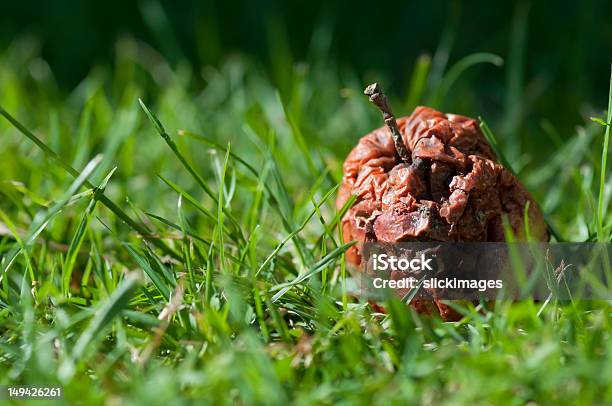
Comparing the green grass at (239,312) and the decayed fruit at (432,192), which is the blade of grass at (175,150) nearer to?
the green grass at (239,312)

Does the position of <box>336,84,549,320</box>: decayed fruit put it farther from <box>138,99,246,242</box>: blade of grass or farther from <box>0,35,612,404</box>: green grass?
<box>138,99,246,242</box>: blade of grass

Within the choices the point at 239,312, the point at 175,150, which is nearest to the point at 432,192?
Answer: the point at 239,312

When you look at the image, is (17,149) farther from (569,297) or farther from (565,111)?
(565,111)

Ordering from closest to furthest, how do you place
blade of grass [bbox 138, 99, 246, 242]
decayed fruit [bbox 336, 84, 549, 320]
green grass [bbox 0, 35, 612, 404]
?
green grass [bbox 0, 35, 612, 404] < decayed fruit [bbox 336, 84, 549, 320] < blade of grass [bbox 138, 99, 246, 242]

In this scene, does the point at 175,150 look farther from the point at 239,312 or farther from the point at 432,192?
the point at 432,192

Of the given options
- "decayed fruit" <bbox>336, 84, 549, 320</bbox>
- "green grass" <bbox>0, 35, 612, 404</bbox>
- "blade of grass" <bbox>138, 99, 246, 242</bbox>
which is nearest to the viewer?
"green grass" <bbox>0, 35, 612, 404</bbox>

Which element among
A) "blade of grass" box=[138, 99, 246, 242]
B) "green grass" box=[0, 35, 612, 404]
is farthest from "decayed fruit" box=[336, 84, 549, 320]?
"blade of grass" box=[138, 99, 246, 242]

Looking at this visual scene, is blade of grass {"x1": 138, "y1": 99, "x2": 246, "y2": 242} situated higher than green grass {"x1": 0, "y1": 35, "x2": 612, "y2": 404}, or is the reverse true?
blade of grass {"x1": 138, "y1": 99, "x2": 246, "y2": 242}

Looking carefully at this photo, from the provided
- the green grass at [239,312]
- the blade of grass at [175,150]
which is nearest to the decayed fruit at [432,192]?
the green grass at [239,312]

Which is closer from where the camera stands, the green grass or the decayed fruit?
the green grass
